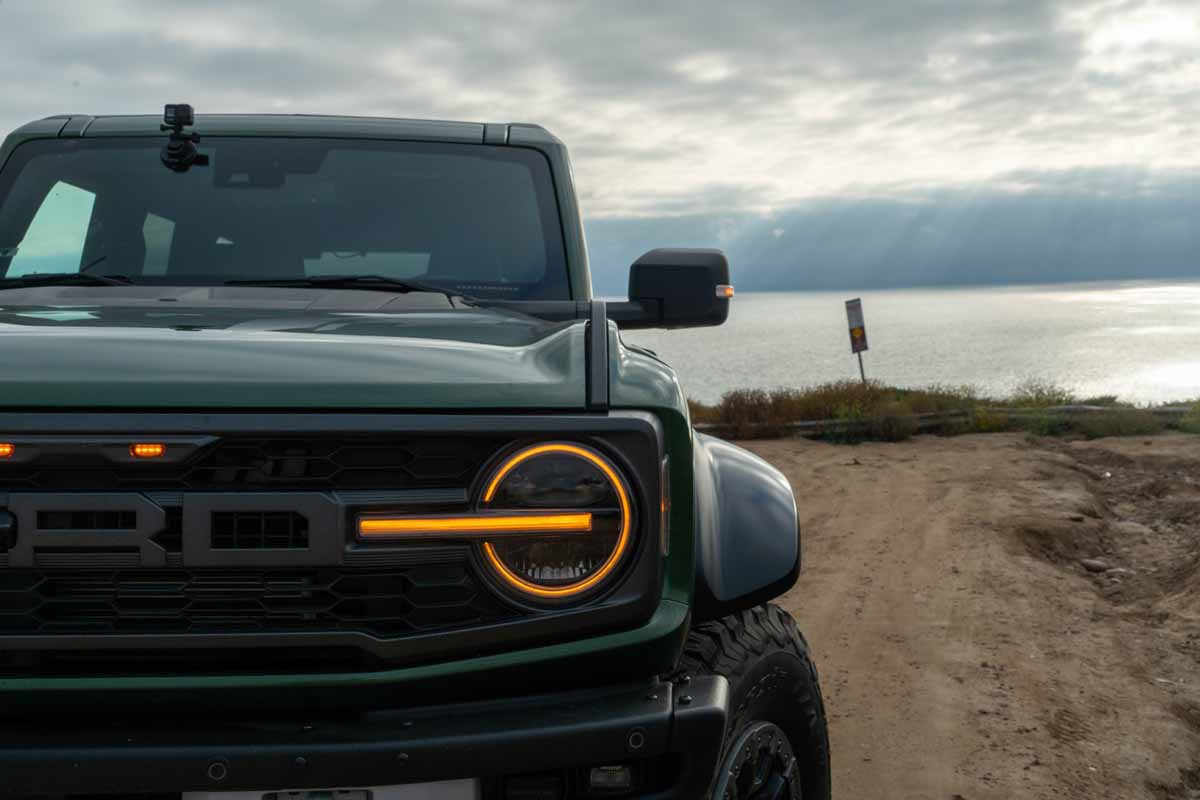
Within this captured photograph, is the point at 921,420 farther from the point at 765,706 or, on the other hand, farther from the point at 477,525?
the point at 477,525

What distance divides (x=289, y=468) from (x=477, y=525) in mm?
283

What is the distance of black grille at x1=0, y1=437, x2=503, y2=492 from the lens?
1.58 m

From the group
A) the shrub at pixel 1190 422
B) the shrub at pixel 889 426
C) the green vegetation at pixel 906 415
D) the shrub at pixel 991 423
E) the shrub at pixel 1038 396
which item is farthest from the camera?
the shrub at pixel 1038 396

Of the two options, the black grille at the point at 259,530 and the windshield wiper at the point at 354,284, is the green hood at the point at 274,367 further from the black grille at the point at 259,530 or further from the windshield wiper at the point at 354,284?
the windshield wiper at the point at 354,284

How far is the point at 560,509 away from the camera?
1654 mm

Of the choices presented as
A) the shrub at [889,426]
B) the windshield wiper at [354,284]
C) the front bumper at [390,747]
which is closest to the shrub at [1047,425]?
the shrub at [889,426]

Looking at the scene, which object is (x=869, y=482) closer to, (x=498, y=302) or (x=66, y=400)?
(x=498, y=302)

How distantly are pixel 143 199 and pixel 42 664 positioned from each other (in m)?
1.77

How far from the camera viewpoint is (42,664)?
1.61 m

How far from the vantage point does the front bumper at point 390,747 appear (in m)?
1.52

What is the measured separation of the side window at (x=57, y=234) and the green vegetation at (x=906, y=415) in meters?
12.0

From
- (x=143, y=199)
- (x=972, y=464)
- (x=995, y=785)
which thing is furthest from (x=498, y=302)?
(x=972, y=464)

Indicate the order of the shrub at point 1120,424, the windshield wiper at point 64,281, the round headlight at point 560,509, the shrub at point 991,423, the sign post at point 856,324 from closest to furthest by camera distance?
the round headlight at point 560,509 < the windshield wiper at point 64,281 < the shrub at point 1120,424 < the shrub at point 991,423 < the sign post at point 856,324

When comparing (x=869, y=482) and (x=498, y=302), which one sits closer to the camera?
(x=498, y=302)
